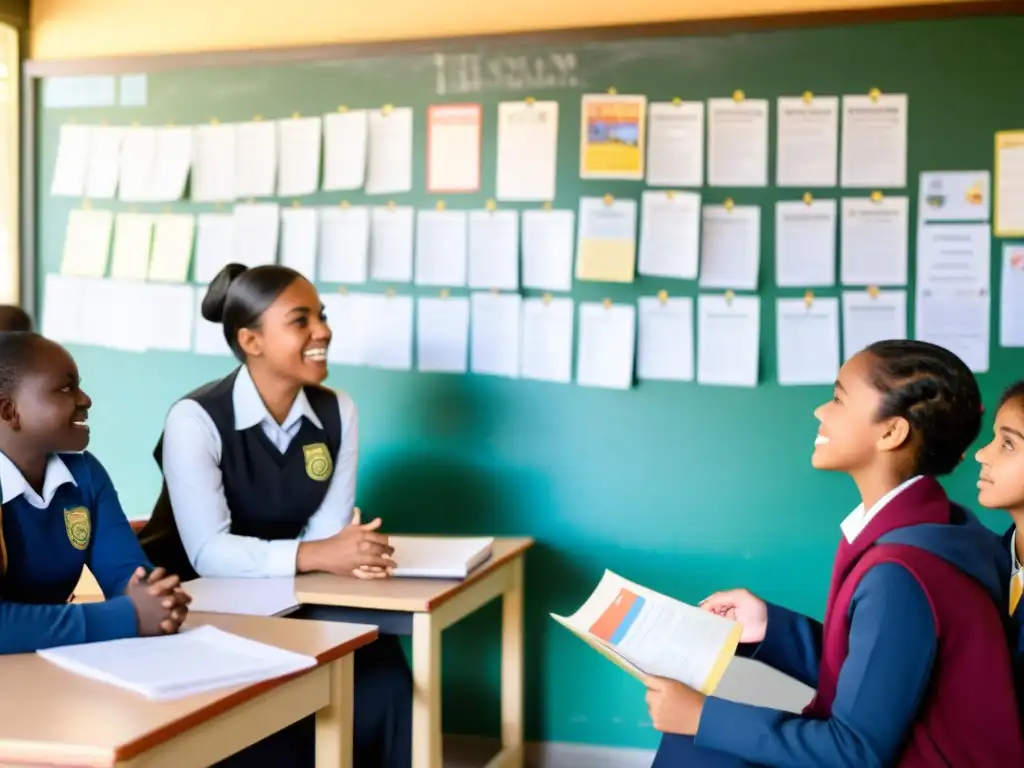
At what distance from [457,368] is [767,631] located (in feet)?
4.65

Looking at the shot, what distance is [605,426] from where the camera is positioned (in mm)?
2857

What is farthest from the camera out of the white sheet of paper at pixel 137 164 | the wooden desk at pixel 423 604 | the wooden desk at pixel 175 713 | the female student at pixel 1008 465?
the white sheet of paper at pixel 137 164

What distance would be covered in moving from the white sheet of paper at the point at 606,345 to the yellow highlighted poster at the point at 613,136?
358 mm

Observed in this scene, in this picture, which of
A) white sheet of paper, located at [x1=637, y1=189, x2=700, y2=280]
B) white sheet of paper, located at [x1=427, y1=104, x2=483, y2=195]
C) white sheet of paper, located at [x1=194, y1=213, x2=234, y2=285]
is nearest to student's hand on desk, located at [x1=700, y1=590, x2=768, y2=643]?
white sheet of paper, located at [x1=637, y1=189, x2=700, y2=280]

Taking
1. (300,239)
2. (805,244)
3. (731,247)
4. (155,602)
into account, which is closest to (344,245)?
(300,239)

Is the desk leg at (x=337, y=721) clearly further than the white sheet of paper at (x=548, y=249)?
No

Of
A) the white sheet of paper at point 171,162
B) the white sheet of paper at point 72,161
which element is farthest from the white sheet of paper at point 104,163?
the white sheet of paper at point 171,162

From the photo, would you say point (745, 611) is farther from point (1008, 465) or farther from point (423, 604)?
point (423, 604)

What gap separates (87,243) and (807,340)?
2129 mm

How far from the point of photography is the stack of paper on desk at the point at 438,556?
7.06ft

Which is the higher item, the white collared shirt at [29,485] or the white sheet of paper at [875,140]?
the white sheet of paper at [875,140]

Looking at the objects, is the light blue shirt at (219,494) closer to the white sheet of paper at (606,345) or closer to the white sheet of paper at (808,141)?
the white sheet of paper at (606,345)

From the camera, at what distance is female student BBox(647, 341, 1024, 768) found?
4.25 feet

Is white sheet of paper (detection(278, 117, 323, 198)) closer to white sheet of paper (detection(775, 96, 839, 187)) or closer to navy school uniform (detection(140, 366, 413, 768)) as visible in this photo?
navy school uniform (detection(140, 366, 413, 768))
